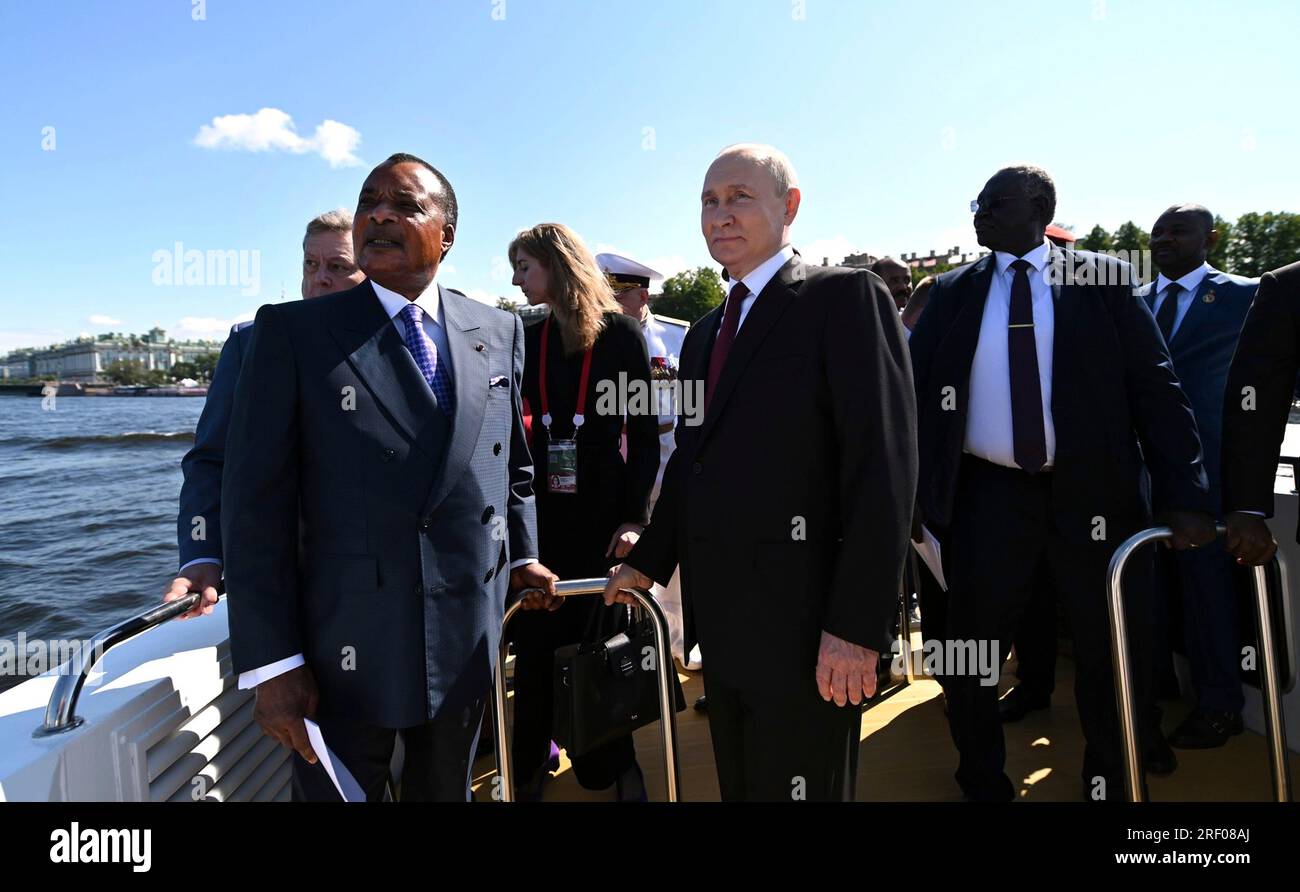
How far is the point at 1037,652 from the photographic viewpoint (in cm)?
385

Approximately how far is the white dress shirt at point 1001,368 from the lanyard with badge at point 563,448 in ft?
4.76

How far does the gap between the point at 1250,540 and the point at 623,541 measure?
201 centimetres

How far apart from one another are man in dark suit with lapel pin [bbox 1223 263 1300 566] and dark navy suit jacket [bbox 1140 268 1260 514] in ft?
4.41

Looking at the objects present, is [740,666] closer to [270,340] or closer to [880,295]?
[880,295]

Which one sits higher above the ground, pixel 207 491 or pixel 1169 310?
pixel 1169 310

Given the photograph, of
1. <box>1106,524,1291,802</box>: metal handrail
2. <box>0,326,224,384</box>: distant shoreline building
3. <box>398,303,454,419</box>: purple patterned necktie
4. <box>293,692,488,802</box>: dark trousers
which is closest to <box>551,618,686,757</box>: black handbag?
<box>293,692,488,802</box>: dark trousers

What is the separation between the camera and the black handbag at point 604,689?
2.34 meters

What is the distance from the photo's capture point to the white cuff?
1769 millimetres

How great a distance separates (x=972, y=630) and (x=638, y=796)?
1473 millimetres

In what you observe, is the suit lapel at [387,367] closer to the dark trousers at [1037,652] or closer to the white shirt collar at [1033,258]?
the white shirt collar at [1033,258]

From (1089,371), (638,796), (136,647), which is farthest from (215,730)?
(1089,371)

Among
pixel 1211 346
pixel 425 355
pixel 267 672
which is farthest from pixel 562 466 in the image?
pixel 1211 346

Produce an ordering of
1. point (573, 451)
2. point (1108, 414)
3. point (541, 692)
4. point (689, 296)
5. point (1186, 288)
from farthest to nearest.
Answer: point (689, 296), point (1186, 288), point (541, 692), point (573, 451), point (1108, 414)

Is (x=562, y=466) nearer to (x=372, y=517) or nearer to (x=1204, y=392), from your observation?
(x=372, y=517)
